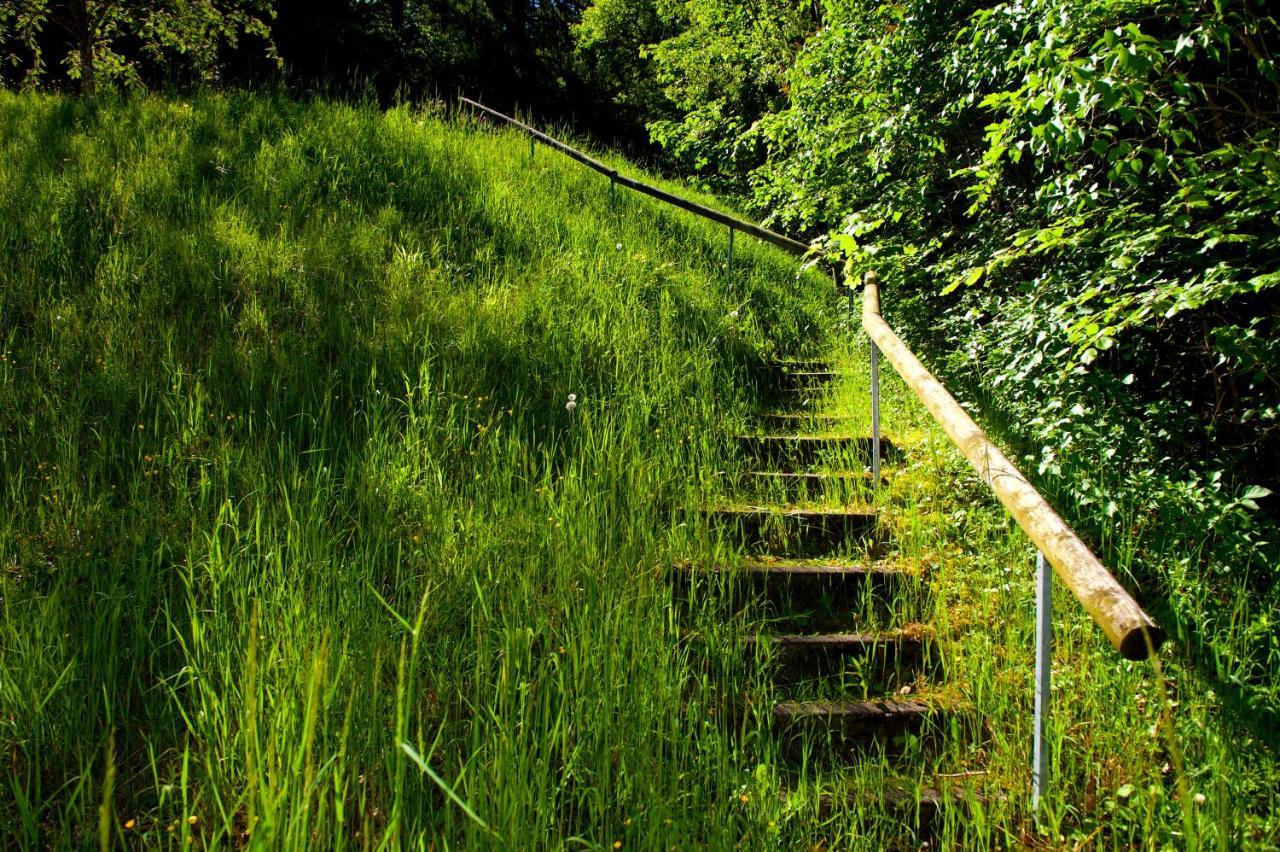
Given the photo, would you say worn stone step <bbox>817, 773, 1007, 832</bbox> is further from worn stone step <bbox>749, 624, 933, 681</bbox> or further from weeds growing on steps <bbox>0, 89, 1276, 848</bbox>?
worn stone step <bbox>749, 624, 933, 681</bbox>

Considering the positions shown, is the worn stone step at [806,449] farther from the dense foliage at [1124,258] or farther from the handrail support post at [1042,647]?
the handrail support post at [1042,647]

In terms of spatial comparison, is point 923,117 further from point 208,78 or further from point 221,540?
point 208,78

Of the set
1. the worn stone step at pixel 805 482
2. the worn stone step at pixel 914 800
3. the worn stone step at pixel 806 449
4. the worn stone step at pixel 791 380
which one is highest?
the worn stone step at pixel 791 380

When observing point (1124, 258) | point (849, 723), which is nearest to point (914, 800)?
point (849, 723)

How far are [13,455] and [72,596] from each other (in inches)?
45.2

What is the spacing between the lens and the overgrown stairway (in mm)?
2557

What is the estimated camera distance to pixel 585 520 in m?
3.08

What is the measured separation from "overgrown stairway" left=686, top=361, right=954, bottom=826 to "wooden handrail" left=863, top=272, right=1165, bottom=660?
872mm

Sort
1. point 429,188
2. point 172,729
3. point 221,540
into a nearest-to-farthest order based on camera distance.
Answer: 1. point 172,729
2. point 221,540
3. point 429,188

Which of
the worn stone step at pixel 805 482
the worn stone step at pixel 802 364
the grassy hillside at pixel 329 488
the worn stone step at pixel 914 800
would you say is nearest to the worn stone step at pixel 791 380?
the worn stone step at pixel 802 364

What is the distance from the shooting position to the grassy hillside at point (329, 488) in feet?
6.05

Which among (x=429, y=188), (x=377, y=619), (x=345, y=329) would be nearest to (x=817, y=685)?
(x=377, y=619)

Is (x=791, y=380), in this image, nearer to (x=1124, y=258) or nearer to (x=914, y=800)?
(x=1124, y=258)

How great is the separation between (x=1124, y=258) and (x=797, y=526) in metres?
1.98
